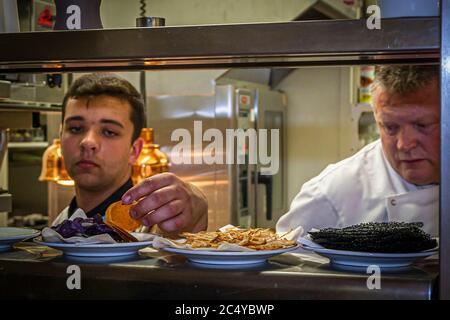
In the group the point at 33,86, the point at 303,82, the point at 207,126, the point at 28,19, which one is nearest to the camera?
the point at 33,86

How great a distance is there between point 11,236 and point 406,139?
128 cm

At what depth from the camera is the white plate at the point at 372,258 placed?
1017 mm

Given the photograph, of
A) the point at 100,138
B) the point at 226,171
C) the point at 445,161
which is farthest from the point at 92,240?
the point at 226,171

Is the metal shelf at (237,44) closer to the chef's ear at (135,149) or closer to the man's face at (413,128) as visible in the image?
the man's face at (413,128)

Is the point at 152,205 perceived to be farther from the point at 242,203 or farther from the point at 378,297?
the point at 242,203

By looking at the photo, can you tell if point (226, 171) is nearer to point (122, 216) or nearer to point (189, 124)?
point (189, 124)

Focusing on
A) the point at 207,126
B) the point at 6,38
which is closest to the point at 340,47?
the point at 6,38

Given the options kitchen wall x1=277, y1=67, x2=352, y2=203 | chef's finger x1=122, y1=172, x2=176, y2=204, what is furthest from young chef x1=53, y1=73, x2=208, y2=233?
kitchen wall x1=277, y1=67, x2=352, y2=203

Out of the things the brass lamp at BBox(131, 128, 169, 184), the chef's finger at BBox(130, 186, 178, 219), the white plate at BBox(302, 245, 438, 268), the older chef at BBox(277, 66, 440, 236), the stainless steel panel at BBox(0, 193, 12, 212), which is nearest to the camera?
the white plate at BBox(302, 245, 438, 268)

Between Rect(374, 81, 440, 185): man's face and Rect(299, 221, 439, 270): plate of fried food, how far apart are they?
3.33ft

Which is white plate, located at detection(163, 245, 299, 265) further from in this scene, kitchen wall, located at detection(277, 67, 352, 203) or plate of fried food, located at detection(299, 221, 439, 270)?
kitchen wall, located at detection(277, 67, 352, 203)

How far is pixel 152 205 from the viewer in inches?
57.7

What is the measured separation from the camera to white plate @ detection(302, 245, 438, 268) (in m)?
1.02
